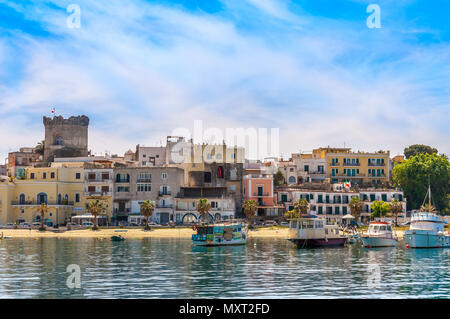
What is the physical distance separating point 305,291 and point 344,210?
7202 centimetres

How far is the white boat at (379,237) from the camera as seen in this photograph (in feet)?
216

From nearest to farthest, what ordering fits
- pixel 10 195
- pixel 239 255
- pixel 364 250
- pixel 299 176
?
pixel 239 255 → pixel 364 250 → pixel 10 195 → pixel 299 176

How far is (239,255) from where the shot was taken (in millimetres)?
54844

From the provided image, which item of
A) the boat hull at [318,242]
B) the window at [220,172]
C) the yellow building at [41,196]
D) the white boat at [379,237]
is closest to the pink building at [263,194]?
the window at [220,172]

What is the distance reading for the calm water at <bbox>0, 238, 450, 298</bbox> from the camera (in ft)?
101

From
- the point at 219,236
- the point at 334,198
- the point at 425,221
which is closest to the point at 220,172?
the point at 334,198

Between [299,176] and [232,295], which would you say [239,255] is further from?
[299,176]

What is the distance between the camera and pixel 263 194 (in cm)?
10075

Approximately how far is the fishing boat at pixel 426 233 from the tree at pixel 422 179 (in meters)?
36.1

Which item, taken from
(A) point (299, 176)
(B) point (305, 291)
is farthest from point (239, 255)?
(A) point (299, 176)

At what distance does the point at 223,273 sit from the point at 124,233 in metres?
47.4

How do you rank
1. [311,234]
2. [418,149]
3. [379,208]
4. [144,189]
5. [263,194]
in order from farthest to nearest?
1. [418,149]
2. [263,194]
3. [144,189]
4. [379,208]
5. [311,234]

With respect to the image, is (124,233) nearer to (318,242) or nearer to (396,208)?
(318,242)

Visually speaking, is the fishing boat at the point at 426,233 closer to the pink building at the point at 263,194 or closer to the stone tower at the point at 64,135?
the pink building at the point at 263,194
